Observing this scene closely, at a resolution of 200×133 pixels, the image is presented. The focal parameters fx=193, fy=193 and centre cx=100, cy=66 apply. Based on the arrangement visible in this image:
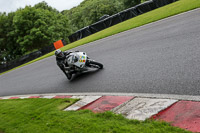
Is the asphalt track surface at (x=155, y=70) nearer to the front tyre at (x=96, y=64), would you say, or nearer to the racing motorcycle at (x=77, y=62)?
the front tyre at (x=96, y=64)

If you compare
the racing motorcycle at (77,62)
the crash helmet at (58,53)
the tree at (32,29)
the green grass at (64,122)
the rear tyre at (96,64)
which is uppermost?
the tree at (32,29)

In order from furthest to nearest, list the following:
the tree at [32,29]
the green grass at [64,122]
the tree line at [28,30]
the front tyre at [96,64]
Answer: the tree line at [28,30] < the tree at [32,29] < the front tyre at [96,64] < the green grass at [64,122]

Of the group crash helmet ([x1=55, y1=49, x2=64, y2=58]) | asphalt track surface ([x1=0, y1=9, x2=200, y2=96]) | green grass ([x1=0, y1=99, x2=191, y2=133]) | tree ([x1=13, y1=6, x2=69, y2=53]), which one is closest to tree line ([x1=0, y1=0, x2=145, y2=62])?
tree ([x1=13, y1=6, x2=69, y2=53])

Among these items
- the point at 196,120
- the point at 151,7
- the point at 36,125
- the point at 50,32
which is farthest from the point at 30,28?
the point at 196,120

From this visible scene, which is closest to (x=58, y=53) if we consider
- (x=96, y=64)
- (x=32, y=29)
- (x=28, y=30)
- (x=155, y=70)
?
(x=96, y=64)

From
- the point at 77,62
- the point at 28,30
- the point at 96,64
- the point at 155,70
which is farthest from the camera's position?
the point at 28,30

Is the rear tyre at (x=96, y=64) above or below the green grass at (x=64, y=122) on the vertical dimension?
above

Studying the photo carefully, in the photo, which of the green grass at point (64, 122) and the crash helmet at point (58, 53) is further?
the crash helmet at point (58, 53)

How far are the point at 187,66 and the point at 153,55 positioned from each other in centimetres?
203

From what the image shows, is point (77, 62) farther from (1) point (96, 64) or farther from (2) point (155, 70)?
(2) point (155, 70)

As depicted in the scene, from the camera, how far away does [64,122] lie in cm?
457

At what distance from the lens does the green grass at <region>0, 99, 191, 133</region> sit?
3.40m

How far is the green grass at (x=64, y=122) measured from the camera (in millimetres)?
3404

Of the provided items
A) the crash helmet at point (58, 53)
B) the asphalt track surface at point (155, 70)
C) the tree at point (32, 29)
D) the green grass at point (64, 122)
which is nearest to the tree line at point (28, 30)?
the tree at point (32, 29)
